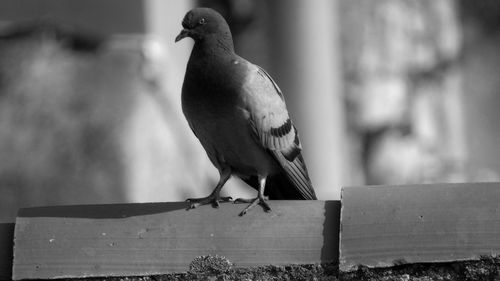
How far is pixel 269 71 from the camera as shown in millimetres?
9242

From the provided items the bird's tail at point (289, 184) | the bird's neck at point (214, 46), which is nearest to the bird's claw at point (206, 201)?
the bird's tail at point (289, 184)

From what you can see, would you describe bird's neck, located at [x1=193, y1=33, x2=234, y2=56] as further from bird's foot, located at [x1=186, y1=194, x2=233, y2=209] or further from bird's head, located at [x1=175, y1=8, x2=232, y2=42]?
bird's foot, located at [x1=186, y1=194, x2=233, y2=209]

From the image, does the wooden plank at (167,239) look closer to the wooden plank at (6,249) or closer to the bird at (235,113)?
the wooden plank at (6,249)

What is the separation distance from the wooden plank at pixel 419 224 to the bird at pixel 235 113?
111 cm

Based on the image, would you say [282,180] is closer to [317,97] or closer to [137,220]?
[137,220]

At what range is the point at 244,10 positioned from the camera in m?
10.9

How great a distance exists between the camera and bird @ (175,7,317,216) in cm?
437

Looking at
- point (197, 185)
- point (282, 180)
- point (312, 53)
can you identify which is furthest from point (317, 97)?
point (282, 180)

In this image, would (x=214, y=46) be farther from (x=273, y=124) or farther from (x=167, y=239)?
(x=167, y=239)

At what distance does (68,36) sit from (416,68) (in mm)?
4579

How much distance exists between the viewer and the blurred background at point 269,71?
709 cm

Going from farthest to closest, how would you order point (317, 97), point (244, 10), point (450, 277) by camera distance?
1. point (244, 10)
2. point (317, 97)
3. point (450, 277)

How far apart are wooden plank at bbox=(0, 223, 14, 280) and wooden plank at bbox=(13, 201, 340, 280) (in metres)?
0.04

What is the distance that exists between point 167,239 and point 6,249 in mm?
474
